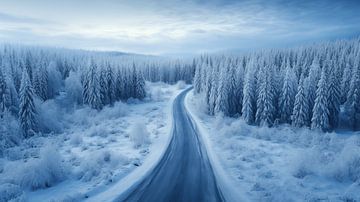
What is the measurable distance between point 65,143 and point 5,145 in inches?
245

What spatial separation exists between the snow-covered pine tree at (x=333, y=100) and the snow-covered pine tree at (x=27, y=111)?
52436 millimetres

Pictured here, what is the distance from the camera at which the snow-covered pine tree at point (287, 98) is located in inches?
1825

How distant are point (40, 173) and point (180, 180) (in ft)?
30.0

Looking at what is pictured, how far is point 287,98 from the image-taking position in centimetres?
4688

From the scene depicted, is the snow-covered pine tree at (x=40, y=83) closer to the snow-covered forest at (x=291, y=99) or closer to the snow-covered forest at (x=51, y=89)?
the snow-covered forest at (x=51, y=89)

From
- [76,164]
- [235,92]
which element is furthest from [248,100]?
[76,164]

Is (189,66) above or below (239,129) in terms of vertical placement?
above

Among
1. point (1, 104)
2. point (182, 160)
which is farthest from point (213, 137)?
point (1, 104)

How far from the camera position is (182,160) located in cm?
2075

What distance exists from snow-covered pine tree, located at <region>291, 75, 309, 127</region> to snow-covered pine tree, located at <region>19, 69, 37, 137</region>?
45677mm

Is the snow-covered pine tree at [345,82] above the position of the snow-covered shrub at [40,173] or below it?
above

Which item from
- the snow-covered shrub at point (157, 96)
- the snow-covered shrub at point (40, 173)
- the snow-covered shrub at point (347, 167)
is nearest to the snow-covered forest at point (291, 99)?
the snow-covered shrub at point (157, 96)

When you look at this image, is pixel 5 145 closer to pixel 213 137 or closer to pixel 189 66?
pixel 213 137

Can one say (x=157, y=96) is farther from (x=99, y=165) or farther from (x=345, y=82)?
(x=99, y=165)
